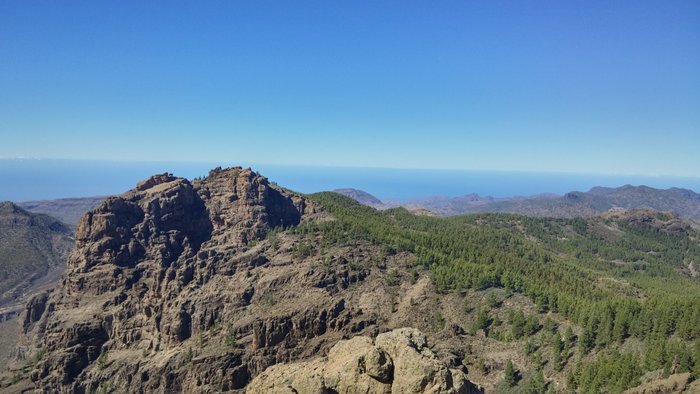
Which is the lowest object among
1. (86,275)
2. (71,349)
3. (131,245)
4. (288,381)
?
(71,349)

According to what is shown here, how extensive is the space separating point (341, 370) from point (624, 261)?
20307 centimetres

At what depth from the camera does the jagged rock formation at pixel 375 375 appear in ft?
88.4

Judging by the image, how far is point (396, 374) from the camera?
2812 cm

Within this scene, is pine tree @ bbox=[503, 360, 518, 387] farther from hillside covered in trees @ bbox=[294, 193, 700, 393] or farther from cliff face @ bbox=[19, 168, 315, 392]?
cliff face @ bbox=[19, 168, 315, 392]

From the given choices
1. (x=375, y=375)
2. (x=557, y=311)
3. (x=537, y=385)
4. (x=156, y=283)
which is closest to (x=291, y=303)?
(x=156, y=283)

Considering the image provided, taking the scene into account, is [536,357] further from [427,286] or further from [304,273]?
[304,273]

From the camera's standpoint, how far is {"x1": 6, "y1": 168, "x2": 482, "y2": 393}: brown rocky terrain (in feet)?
291

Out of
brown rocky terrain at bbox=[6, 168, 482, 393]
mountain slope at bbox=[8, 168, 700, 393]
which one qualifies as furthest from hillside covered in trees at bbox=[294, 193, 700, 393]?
brown rocky terrain at bbox=[6, 168, 482, 393]

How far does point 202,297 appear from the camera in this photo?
106 meters

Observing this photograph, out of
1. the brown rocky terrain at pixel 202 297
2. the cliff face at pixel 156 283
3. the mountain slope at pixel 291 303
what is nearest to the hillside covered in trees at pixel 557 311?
the mountain slope at pixel 291 303

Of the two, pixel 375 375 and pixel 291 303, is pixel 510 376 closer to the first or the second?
pixel 375 375

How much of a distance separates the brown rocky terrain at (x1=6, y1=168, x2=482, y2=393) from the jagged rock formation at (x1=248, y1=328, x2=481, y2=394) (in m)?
45.4

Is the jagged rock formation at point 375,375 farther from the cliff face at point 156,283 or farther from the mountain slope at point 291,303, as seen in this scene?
the cliff face at point 156,283

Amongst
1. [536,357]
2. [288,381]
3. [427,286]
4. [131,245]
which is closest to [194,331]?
[131,245]
